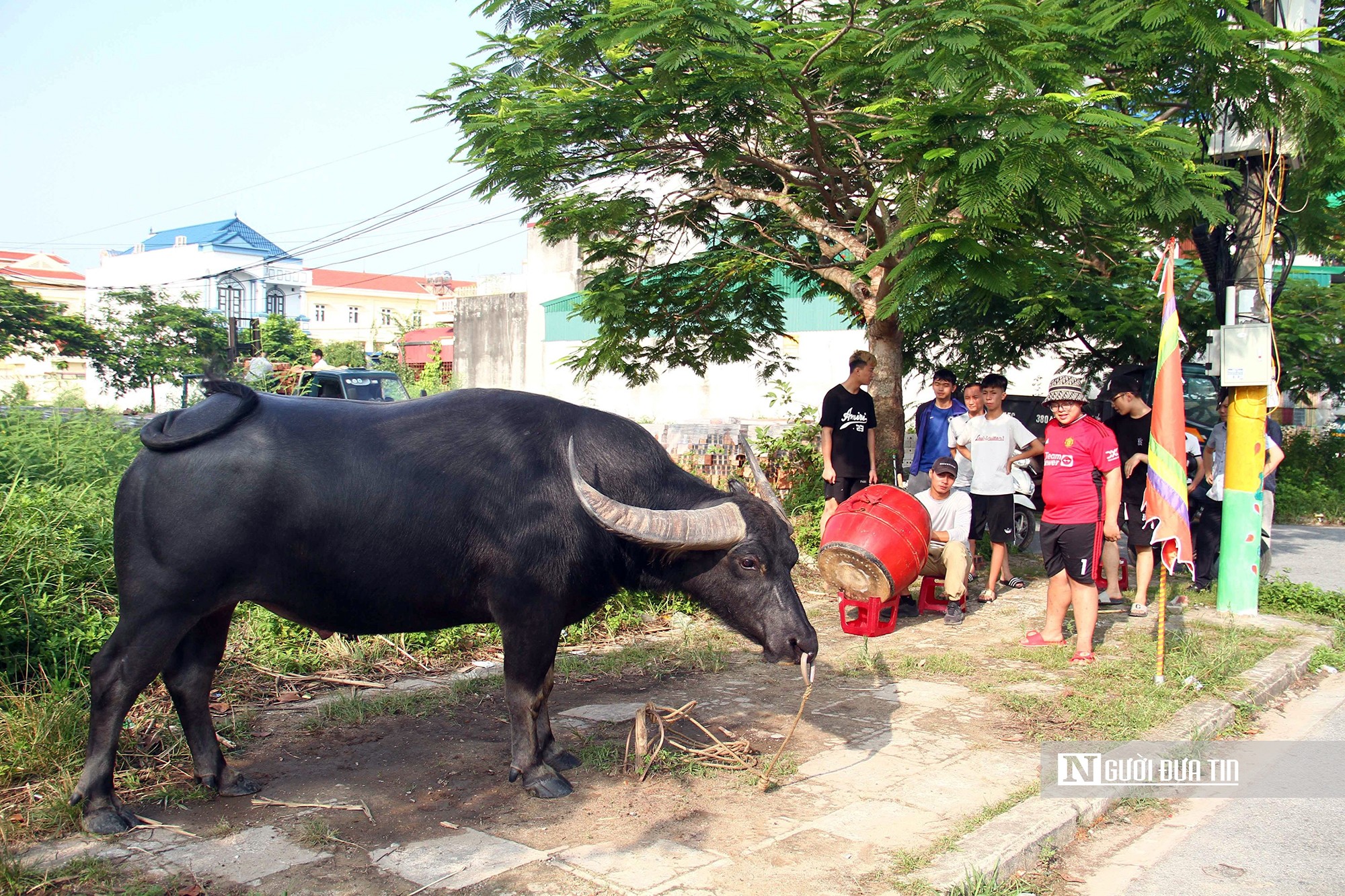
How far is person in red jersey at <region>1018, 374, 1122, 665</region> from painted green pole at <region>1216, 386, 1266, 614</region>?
63.1 inches

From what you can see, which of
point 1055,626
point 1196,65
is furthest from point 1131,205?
point 1055,626

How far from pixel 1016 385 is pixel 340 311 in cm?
5414

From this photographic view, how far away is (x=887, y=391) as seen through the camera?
9469 millimetres

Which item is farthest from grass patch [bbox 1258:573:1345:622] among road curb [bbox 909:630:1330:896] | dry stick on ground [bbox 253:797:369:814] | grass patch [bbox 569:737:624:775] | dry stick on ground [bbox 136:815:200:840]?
dry stick on ground [bbox 136:815:200:840]

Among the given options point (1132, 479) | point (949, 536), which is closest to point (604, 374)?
point (1132, 479)

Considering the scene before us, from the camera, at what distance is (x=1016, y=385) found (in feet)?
64.7

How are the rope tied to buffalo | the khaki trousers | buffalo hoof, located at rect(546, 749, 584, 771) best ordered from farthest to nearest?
the khaki trousers, buffalo hoof, located at rect(546, 749, 584, 771), the rope tied to buffalo

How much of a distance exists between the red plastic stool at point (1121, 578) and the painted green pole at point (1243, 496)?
2.83ft

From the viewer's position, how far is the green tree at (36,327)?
75.9 feet

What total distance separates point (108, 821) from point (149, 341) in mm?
29091

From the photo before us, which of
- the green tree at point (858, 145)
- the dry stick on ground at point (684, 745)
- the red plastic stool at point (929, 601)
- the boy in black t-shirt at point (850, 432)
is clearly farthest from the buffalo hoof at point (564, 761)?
the boy in black t-shirt at point (850, 432)

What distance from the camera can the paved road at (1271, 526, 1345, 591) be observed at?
9.15 m

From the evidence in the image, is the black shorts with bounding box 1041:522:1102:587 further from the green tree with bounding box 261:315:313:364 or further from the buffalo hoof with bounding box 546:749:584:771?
the green tree with bounding box 261:315:313:364

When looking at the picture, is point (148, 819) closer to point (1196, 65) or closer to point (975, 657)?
point (975, 657)
